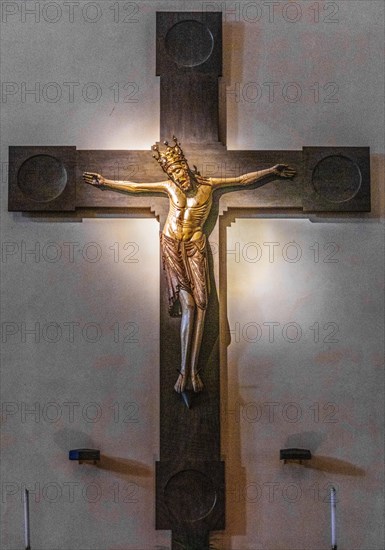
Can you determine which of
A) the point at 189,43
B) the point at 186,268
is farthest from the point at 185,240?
the point at 189,43

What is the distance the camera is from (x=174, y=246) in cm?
483

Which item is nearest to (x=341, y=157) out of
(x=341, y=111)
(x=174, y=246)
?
(x=341, y=111)

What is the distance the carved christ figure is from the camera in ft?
15.8

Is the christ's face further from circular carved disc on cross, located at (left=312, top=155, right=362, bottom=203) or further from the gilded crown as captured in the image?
circular carved disc on cross, located at (left=312, top=155, right=362, bottom=203)

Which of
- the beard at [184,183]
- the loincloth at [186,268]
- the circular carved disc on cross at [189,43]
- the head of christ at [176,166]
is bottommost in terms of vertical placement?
the loincloth at [186,268]

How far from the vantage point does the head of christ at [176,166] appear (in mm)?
4867

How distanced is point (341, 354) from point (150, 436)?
1037 mm

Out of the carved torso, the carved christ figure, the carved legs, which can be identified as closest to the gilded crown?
the carved christ figure

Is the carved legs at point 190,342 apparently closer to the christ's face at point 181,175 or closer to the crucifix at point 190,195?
the crucifix at point 190,195

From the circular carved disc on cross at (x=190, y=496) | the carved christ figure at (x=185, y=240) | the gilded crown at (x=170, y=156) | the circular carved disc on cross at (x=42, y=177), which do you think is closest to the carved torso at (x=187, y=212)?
the carved christ figure at (x=185, y=240)

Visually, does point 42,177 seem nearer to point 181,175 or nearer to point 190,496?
point 181,175

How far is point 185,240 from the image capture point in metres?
4.86

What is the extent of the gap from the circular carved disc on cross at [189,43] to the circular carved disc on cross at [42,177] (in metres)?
0.82

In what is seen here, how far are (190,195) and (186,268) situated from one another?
14.5 inches
